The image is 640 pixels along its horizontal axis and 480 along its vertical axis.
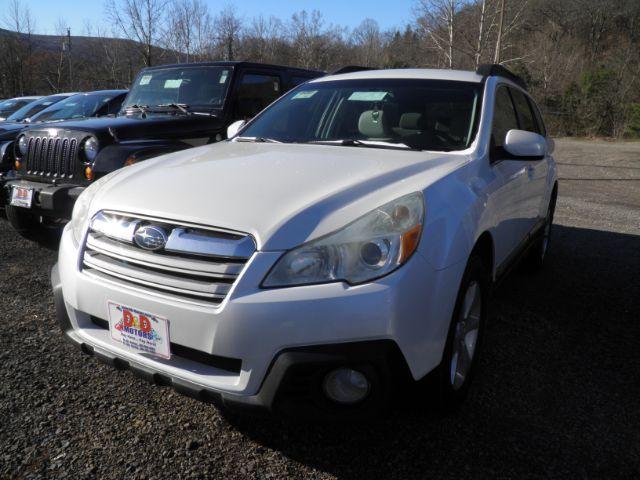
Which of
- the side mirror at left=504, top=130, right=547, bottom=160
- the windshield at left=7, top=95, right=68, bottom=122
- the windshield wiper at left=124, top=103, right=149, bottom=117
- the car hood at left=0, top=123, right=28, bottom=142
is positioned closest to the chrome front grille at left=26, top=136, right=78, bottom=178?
the windshield wiper at left=124, top=103, right=149, bottom=117

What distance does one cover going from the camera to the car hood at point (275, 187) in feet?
6.39

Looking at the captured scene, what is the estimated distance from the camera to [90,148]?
4.54 metres

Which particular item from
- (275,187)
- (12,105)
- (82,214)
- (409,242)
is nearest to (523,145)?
(409,242)

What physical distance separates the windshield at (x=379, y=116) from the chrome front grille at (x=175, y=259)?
53.9 inches

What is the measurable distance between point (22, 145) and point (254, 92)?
7.76ft

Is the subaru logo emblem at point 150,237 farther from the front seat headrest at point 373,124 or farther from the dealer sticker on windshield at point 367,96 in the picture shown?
the dealer sticker on windshield at point 367,96

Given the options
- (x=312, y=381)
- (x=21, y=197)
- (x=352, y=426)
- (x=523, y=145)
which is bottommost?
(x=352, y=426)

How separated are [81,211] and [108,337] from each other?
0.65 m

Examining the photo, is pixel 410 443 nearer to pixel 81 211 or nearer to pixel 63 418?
pixel 63 418

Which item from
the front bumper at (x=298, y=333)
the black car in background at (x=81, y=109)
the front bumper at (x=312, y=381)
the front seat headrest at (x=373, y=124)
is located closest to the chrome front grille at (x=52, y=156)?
the black car in background at (x=81, y=109)

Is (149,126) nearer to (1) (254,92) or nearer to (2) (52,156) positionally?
(2) (52,156)

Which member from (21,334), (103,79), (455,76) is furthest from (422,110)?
(103,79)

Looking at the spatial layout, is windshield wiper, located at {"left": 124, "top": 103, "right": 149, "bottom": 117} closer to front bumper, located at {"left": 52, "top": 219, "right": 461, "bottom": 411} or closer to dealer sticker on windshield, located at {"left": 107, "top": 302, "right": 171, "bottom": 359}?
dealer sticker on windshield, located at {"left": 107, "top": 302, "right": 171, "bottom": 359}

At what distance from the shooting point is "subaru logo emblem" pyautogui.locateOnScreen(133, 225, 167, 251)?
79.5 inches
